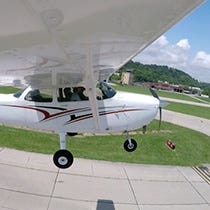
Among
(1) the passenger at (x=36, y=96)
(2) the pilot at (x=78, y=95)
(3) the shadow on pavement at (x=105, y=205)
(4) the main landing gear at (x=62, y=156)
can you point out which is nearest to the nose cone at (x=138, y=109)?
(2) the pilot at (x=78, y=95)

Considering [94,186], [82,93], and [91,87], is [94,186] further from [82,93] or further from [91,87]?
[91,87]

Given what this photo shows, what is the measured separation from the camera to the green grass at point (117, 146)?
12227 millimetres

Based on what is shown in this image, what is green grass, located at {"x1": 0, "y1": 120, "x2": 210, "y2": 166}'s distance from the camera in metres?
12.2

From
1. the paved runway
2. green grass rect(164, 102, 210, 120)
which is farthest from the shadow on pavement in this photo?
green grass rect(164, 102, 210, 120)

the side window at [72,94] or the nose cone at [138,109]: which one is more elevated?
the side window at [72,94]

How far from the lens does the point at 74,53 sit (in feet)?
14.5

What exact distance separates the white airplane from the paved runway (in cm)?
143

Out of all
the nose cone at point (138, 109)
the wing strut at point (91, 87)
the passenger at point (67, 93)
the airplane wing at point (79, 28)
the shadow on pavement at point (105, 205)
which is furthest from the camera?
the shadow on pavement at point (105, 205)

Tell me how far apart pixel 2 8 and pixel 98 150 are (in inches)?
424

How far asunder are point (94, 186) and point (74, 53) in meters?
5.67

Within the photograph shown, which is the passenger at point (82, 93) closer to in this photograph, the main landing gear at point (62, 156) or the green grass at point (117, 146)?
the main landing gear at point (62, 156)

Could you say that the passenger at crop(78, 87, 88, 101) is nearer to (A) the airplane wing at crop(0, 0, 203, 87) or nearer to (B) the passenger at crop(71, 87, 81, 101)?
(B) the passenger at crop(71, 87, 81, 101)

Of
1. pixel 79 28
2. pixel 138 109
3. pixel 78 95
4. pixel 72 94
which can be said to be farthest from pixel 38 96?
pixel 79 28

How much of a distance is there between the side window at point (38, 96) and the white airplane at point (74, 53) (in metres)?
0.02
